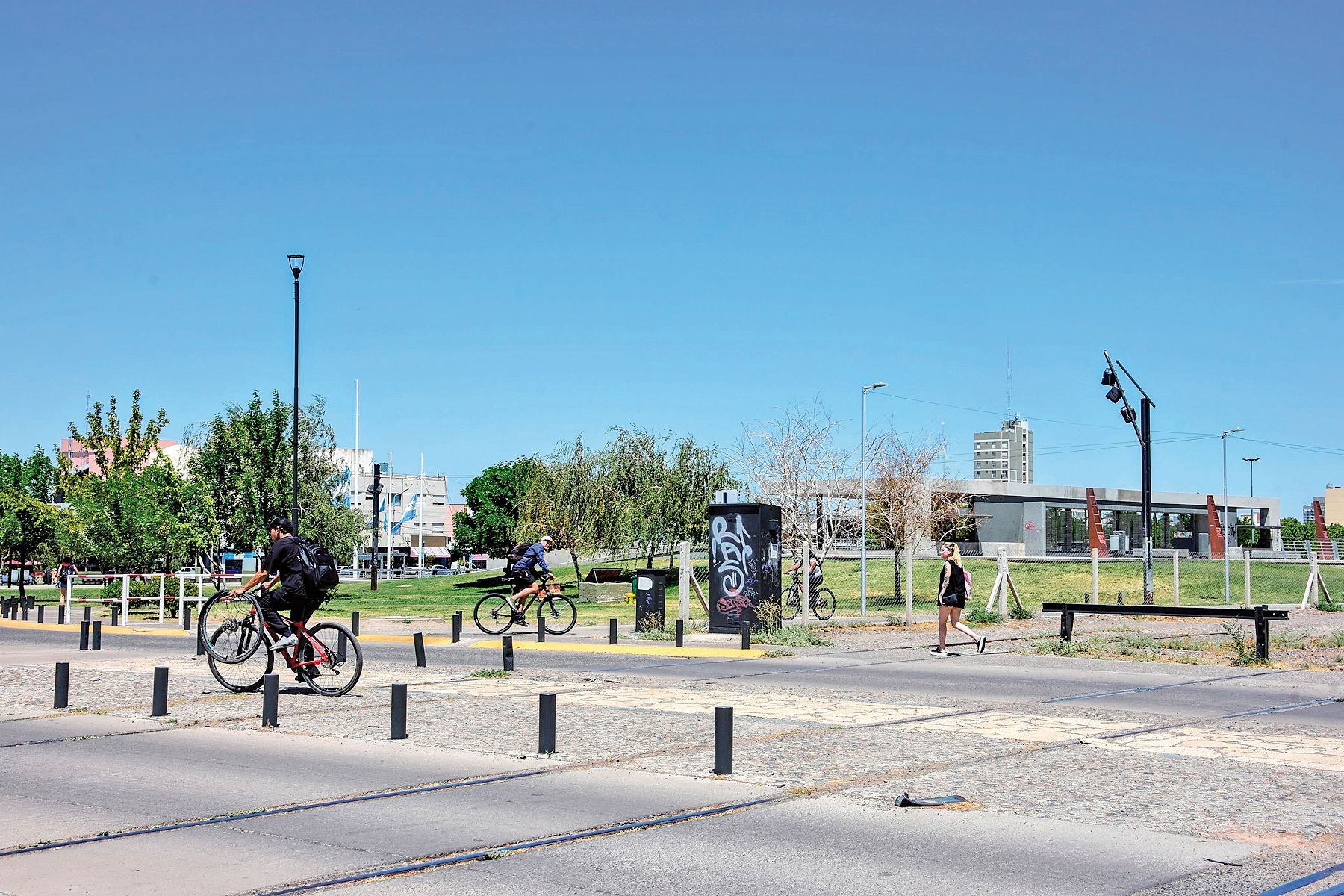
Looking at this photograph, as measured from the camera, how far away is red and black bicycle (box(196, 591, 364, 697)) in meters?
13.8

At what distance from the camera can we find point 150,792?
8516mm

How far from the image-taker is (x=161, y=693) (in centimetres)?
1238

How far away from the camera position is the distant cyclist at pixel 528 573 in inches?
934

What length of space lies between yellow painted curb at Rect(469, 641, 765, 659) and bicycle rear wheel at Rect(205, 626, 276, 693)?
19.0 feet

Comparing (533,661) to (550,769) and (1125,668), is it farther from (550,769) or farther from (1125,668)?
(550,769)

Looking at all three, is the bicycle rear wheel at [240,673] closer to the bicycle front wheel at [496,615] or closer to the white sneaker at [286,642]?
the white sneaker at [286,642]

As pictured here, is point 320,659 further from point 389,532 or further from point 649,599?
point 389,532

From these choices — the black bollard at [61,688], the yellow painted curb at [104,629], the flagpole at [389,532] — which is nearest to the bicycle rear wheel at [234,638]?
the black bollard at [61,688]

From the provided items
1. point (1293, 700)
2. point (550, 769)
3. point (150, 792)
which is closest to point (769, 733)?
point (550, 769)

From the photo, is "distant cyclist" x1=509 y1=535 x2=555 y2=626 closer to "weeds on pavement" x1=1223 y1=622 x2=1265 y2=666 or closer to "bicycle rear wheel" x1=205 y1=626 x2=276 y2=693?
"bicycle rear wheel" x1=205 y1=626 x2=276 y2=693

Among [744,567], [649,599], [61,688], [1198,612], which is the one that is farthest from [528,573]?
[61,688]

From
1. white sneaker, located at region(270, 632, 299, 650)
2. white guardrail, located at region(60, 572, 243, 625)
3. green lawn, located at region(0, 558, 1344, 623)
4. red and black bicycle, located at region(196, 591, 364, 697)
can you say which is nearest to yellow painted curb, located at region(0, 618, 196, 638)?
white guardrail, located at region(60, 572, 243, 625)

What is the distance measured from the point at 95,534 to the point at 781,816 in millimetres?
35258

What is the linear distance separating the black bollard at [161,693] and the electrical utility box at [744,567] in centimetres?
1245
